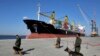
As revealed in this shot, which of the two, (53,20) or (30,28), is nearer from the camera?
(30,28)

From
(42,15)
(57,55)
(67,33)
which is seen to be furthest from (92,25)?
(57,55)

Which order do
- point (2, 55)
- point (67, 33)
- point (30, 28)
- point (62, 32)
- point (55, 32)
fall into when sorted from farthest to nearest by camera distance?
point (67, 33) → point (62, 32) → point (55, 32) → point (30, 28) → point (2, 55)

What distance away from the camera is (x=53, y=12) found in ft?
262

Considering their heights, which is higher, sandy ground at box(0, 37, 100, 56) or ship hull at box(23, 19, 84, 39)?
ship hull at box(23, 19, 84, 39)

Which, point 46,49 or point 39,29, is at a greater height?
point 39,29

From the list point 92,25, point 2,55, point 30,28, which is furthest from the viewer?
point 92,25

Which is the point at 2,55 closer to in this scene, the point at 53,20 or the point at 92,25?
the point at 53,20

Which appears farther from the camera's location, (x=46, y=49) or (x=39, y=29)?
(x=39, y=29)

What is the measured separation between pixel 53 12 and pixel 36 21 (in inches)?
637

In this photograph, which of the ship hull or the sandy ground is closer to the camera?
the sandy ground

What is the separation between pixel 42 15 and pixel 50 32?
9748 mm

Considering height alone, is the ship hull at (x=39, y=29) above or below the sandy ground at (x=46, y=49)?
above

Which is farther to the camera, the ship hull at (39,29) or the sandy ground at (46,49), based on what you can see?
the ship hull at (39,29)

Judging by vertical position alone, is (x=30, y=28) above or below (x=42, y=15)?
below
